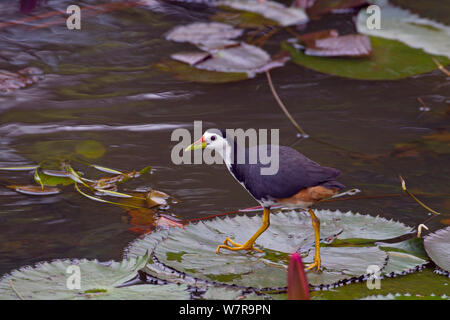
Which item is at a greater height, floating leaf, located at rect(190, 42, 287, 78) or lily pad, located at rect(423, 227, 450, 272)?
floating leaf, located at rect(190, 42, 287, 78)

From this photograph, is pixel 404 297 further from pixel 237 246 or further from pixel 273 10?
pixel 273 10

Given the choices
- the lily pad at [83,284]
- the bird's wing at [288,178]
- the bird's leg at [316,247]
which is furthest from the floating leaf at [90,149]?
the bird's leg at [316,247]

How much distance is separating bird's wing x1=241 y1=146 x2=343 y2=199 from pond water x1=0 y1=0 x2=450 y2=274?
0.64 m

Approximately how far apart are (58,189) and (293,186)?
1.37 metres

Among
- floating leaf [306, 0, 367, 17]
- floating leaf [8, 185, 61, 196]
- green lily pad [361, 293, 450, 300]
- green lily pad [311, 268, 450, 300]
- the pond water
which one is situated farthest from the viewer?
floating leaf [306, 0, 367, 17]

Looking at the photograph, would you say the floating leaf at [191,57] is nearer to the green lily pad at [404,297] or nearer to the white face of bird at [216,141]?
the white face of bird at [216,141]

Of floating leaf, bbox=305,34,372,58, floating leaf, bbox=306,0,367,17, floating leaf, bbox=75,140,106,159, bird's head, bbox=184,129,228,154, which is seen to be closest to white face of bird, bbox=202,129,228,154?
bird's head, bbox=184,129,228,154

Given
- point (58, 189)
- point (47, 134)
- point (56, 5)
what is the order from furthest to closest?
point (56, 5) < point (47, 134) < point (58, 189)

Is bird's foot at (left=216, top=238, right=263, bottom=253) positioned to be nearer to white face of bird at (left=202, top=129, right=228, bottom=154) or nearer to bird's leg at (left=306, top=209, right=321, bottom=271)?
bird's leg at (left=306, top=209, right=321, bottom=271)

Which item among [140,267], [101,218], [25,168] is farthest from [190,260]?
[25,168]

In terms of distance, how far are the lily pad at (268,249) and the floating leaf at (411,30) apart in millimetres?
2257

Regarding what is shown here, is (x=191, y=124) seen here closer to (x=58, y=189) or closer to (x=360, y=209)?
(x=58, y=189)

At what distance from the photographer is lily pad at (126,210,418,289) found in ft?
6.54

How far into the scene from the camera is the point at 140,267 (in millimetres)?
2004
